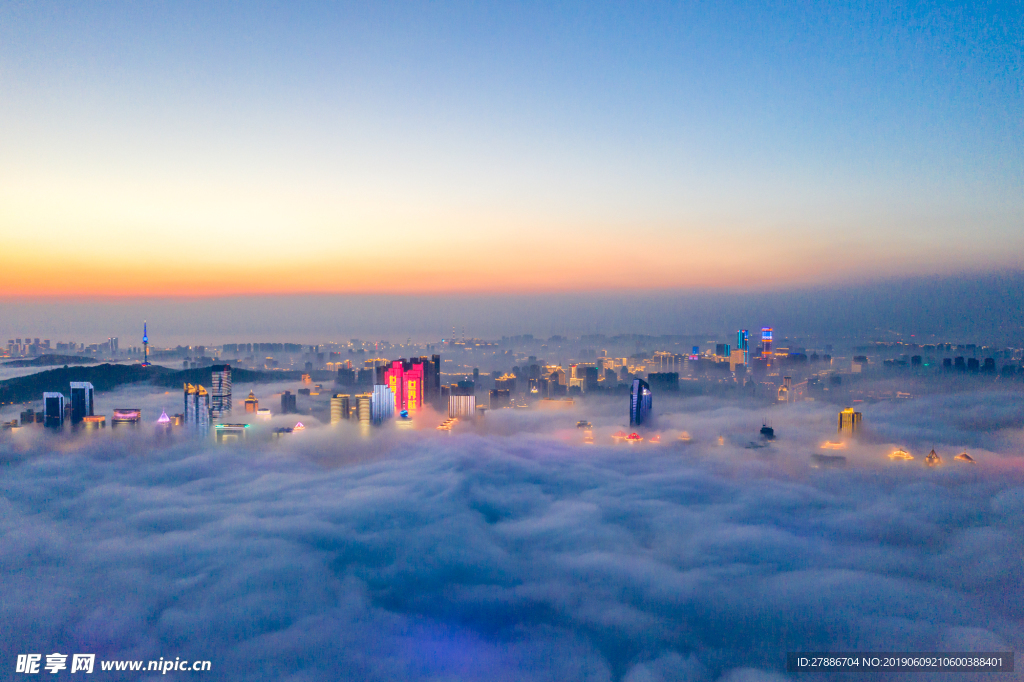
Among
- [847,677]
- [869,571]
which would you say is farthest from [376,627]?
[869,571]

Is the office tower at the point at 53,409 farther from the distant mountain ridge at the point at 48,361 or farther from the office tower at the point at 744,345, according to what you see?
the office tower at the point at 744,345

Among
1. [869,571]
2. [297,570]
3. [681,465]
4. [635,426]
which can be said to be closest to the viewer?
[869,571]

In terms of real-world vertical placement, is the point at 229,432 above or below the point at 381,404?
below

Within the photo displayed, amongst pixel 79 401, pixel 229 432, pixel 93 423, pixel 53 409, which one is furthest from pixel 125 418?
pixel 229 432

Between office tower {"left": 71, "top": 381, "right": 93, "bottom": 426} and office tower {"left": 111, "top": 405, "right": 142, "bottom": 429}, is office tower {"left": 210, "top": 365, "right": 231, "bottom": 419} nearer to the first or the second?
office tower {"left": 111, "top": 405, "right": 142, "bottom": 429}

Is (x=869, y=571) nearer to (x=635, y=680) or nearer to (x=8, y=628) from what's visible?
(x=635, y=680)

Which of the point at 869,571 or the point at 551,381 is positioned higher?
the point at 551,381

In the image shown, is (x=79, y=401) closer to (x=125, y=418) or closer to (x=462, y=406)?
(x=125, y=418)
